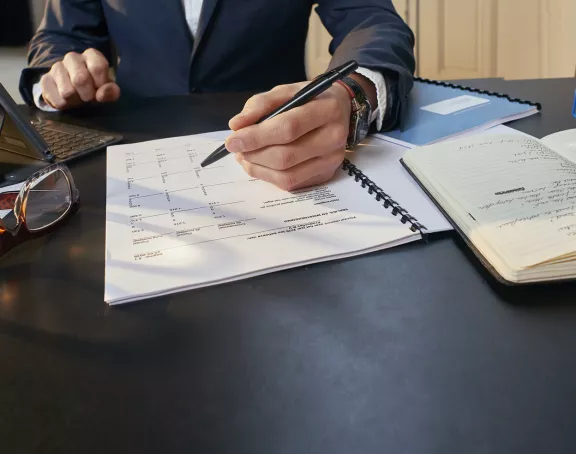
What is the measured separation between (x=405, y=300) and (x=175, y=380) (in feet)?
0.53

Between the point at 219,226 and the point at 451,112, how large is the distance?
0.42 m

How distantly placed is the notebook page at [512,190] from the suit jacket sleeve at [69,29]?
2.63 ft

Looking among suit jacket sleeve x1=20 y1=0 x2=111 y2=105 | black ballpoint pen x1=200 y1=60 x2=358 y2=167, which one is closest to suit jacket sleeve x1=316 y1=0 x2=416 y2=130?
black ballpoint pen x1=200 y1=60 x2=358 y2=167

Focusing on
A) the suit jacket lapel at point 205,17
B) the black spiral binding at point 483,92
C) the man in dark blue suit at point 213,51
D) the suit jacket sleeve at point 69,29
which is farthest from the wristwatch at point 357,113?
the suit jacket sleeve at point 69,29

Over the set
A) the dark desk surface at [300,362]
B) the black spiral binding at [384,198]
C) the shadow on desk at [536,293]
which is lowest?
the shadow on desk at [536,293]

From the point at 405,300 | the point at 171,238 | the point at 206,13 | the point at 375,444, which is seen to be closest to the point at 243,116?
the point at 171,238

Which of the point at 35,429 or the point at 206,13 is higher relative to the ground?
the point at 206,13

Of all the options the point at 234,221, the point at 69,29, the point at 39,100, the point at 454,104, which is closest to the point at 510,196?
the point at 234,221

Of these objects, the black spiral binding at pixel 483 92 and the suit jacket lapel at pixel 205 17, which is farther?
the suit jacket lapel at pixel 205 17

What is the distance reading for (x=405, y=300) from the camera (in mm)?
387

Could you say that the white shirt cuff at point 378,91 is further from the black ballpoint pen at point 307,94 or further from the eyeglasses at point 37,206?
the eyeglasses at point 37,206

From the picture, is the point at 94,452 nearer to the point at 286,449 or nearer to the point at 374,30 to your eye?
the point at 286,449

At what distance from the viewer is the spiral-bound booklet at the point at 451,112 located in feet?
2.26

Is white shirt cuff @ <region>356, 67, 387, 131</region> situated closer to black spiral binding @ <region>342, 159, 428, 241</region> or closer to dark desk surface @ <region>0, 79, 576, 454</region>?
black spiral binding @ <region>342, 159, 428, 241</region>
